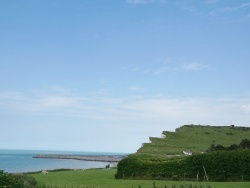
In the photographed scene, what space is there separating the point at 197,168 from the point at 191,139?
42.7 metres

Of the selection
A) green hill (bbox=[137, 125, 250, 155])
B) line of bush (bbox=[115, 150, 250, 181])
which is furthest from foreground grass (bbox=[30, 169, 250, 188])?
green hill (bbox=[137, 125, 250, 155])

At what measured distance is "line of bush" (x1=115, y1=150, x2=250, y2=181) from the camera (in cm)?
3312

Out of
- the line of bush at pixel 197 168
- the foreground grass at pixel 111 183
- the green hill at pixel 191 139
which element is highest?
the green hill at pixel 191 139

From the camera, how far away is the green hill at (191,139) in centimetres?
6944

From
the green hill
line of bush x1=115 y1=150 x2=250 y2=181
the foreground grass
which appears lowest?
the foreground grass

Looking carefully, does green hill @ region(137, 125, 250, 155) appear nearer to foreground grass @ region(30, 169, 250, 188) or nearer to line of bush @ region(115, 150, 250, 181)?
line of bush @ region(115, 150, 250, 181)

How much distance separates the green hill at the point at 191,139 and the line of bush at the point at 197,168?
27901 mm

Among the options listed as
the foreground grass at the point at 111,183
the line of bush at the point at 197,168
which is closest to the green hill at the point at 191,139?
the line of bush at the point at 197,168

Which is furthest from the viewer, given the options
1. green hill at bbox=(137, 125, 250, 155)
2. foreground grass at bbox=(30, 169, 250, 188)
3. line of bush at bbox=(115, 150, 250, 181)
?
green hill at bbox=(137, 125, 250, 155)

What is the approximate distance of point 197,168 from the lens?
34438mm

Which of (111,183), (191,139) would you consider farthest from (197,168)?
(191,139)

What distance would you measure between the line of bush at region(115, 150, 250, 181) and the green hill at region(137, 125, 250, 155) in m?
27.9

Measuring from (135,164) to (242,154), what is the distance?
32.4ft

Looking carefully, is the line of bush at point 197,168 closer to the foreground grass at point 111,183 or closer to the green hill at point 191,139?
the foreground grass at point 111,183
